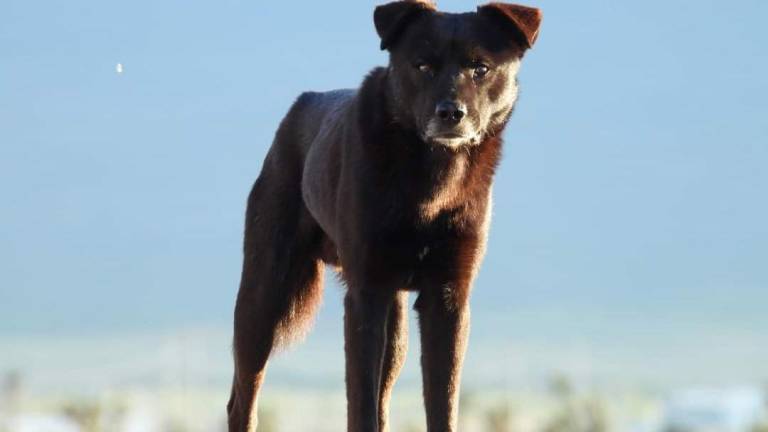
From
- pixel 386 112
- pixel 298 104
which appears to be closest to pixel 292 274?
pixel 298 104

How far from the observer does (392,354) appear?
30.7 ft

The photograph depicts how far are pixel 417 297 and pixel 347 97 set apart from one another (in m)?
1.03

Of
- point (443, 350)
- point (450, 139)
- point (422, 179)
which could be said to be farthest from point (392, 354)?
point (450, 139)

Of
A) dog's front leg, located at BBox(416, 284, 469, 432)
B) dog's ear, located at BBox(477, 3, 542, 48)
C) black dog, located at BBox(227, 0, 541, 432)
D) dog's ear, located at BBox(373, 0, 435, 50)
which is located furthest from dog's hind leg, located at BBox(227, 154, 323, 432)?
dog's ear, located at BBox(477, 3, 542, 48)

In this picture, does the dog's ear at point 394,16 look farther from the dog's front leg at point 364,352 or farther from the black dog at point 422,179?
the dog's front leg at point 364,352

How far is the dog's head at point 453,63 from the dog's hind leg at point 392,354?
1.01 m

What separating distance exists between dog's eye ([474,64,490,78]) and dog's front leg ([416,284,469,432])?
0.88 m

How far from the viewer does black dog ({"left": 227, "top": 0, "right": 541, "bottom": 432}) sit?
27.5ft

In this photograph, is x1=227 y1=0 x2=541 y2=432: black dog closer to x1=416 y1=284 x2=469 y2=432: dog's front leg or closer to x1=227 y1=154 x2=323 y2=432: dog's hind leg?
x1=416 y1=284 x2=469 y2=432: dog's front leg

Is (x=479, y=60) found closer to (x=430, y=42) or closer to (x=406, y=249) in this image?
(x=430, y=42)

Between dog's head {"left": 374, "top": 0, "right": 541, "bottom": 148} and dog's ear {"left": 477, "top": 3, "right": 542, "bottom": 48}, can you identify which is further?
dog's ear {"left": 477, "top": 3, "right": 542, "bottom": 48}

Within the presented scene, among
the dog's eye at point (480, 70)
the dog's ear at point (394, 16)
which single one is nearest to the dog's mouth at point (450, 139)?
the dog's eye at point (480, 70)

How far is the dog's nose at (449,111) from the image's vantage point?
27.0ft

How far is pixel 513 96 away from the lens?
28.1ft
